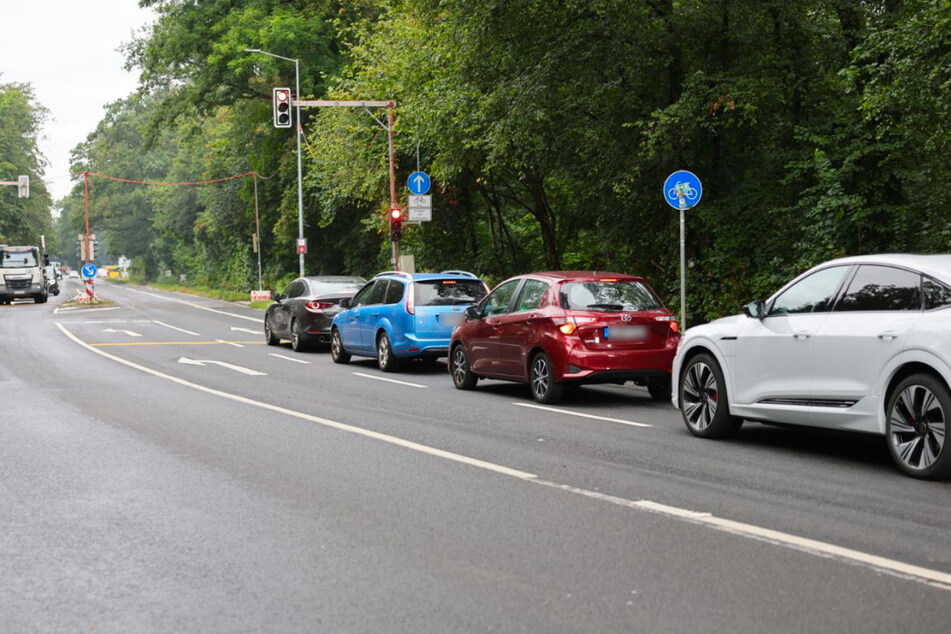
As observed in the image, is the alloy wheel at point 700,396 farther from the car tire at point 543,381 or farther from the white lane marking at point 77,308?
the white lane marking at point 77,308

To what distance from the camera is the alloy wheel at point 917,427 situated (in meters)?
7.43

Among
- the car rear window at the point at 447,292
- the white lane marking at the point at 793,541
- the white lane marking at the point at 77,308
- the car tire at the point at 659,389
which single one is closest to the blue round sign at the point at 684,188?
the car rear window at the point at 447,292

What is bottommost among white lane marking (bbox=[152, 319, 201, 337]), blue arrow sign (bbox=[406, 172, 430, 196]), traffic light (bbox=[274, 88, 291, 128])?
white lane marking (bbox=[152, 319, 201, 337])

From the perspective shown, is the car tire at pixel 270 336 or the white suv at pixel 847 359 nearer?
the white suv at pixel 847 359

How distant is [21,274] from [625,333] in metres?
47.8

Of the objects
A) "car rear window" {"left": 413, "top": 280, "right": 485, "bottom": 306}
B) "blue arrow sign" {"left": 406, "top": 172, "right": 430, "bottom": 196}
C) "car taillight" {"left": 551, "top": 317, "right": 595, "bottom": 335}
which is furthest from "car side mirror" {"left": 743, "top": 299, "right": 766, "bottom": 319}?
"blue arrow sign" {"left": 406, "top": 172, "right": 430, "bottom": 196}

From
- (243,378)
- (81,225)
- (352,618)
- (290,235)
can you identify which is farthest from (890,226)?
(81,225)

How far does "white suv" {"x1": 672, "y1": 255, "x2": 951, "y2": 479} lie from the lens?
7523 mm

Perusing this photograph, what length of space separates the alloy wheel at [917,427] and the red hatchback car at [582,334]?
478 cm

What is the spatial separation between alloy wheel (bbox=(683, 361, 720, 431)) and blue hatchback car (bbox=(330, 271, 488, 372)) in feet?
23.7

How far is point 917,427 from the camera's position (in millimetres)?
7609

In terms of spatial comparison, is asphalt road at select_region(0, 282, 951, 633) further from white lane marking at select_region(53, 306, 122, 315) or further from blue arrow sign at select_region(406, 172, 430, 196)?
white lane marking at select_region(53, 306, 122, 315)

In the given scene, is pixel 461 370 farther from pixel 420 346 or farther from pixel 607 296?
pixel 607 296

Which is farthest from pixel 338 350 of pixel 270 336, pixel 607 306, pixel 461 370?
pixel 607 306
